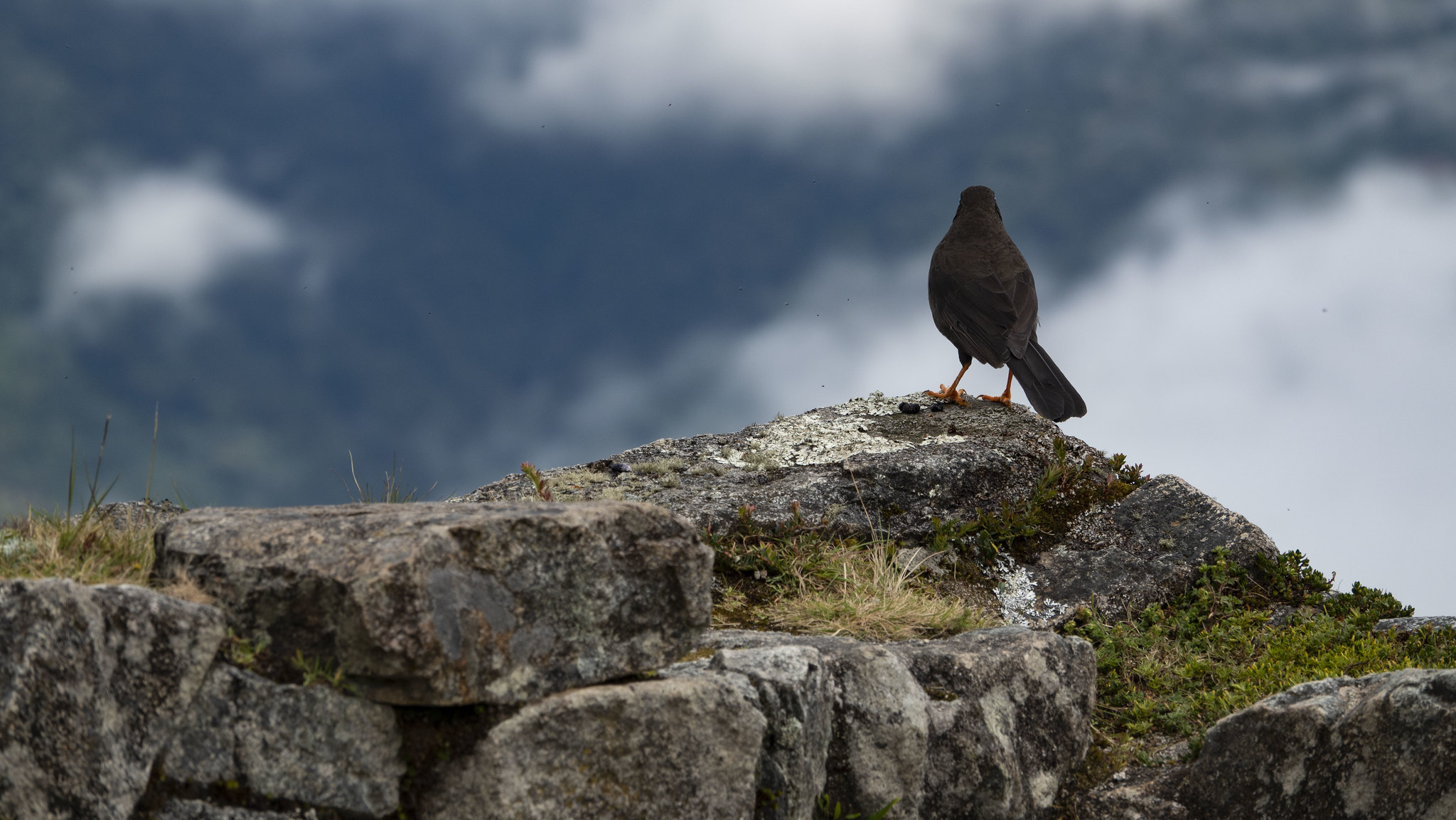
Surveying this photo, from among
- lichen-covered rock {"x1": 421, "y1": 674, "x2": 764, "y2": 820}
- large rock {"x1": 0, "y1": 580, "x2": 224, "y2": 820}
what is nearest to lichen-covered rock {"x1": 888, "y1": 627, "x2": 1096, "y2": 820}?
lichen-covered rock {"x1": 421, "y1": 674, "x2": 764, "y2": 820}

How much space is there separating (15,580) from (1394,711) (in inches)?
211

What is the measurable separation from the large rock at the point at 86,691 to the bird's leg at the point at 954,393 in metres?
7.85

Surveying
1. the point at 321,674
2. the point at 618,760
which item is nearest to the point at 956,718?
the point at 618,760

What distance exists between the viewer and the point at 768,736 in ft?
13.7

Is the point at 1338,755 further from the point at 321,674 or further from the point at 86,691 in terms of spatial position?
the point at 86,691

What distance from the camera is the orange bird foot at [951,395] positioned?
1003 centimetres

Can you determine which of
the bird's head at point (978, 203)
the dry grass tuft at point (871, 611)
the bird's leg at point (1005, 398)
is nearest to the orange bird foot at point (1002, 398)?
the bird's leg at point (1005, 398)

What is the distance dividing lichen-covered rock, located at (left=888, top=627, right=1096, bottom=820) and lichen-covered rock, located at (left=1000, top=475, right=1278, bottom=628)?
1.72 metres

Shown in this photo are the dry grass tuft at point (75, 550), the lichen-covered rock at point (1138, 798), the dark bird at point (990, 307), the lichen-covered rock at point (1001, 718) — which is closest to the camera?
the dry grass tuft at point (75, 550)

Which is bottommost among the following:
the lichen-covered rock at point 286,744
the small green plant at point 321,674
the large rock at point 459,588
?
the lichen-covered rock at point 286,744

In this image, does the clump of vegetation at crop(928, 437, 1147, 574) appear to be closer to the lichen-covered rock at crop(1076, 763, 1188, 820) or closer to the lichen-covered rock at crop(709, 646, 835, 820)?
the lichen-covered rock at crop(1076, 763, 1188, 820)

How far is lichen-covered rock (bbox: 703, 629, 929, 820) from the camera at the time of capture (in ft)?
15.0

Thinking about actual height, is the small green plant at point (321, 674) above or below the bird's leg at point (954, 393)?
below

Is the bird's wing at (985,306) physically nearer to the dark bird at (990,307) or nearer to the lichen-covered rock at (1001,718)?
the dark bird at (990,307)
